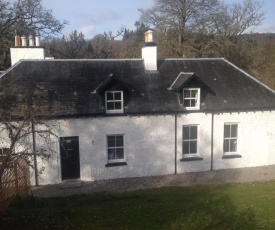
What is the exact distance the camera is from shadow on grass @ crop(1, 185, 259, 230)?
10.5m

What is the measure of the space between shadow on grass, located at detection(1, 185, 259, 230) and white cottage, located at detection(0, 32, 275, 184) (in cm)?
273

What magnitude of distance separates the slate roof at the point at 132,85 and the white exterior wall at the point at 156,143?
26.8 inches

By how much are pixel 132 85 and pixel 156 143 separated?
4.03 m

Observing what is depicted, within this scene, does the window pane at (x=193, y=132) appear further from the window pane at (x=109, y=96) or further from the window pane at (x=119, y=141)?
the window pane at (x=109, y=96)

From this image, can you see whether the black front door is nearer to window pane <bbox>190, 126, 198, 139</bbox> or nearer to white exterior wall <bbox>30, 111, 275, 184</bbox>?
white exterior wall <bbox>30, 111, 275, 184</bbox>

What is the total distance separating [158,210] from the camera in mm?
12242

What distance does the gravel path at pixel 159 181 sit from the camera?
15.7m

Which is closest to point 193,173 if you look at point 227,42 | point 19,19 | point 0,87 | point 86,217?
point 86,217

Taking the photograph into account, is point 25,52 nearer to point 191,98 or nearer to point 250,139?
point 191,98

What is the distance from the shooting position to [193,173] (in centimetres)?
1828

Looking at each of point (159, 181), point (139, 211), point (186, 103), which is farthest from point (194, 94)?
point (139, 211)

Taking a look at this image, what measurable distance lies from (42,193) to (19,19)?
94.4 feet

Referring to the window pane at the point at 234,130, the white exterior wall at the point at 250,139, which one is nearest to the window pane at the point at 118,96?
the white exterior wall at the point at 250,139

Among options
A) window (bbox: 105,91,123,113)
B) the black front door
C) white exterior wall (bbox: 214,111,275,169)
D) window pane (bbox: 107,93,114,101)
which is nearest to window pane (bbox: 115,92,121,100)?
window (bbox: 105,91,123,113)
